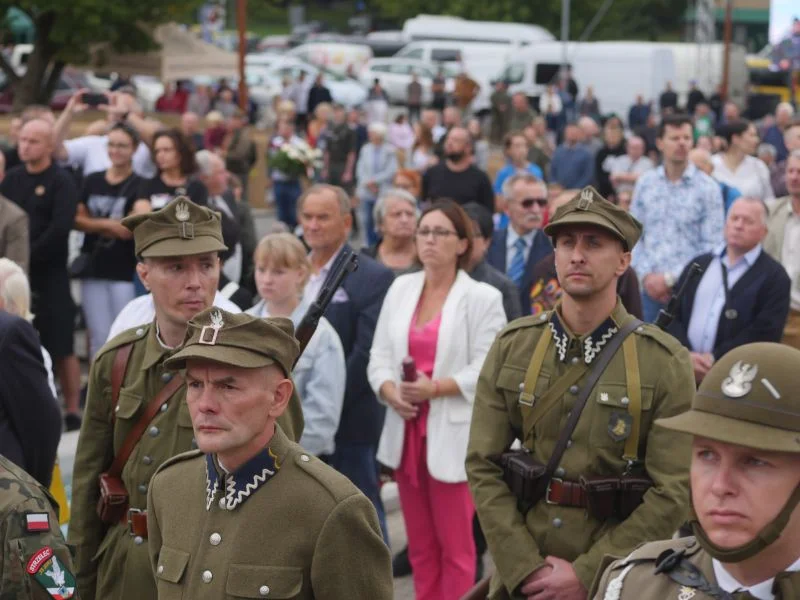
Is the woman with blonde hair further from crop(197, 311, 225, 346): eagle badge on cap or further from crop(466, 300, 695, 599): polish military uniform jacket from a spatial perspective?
crop(197, 311, 225, 346): eagle badge on cap

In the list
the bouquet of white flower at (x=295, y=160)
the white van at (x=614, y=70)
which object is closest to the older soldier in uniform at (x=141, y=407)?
the bouquet of white flower at (x=295, y=160)

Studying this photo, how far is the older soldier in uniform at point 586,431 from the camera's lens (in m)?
5.16

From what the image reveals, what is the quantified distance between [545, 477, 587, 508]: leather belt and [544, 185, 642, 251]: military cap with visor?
851 millimetres

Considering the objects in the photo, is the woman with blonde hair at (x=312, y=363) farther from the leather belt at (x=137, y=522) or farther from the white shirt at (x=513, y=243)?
the white shirt at (x=513, y=243)

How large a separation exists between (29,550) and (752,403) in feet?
6.64

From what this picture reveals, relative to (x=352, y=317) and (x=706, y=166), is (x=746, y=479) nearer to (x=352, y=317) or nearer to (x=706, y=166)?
(x=352, y=317)

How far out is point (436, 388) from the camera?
7.20 m

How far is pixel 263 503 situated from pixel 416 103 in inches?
1410

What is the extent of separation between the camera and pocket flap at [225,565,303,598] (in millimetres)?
4020

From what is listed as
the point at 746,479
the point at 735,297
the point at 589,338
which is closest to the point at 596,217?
the point at 589,338

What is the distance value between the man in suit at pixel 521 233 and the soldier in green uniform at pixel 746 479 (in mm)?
5892

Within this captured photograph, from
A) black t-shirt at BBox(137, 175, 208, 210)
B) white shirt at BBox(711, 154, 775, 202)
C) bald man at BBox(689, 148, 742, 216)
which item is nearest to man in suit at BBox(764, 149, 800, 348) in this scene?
bald man at BBox(689, 148, 742, 216)

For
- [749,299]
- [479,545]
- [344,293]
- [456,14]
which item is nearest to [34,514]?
[344,293]

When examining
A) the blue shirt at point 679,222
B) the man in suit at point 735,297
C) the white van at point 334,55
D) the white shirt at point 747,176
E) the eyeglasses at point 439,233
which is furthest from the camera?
the white van at point 334,55
